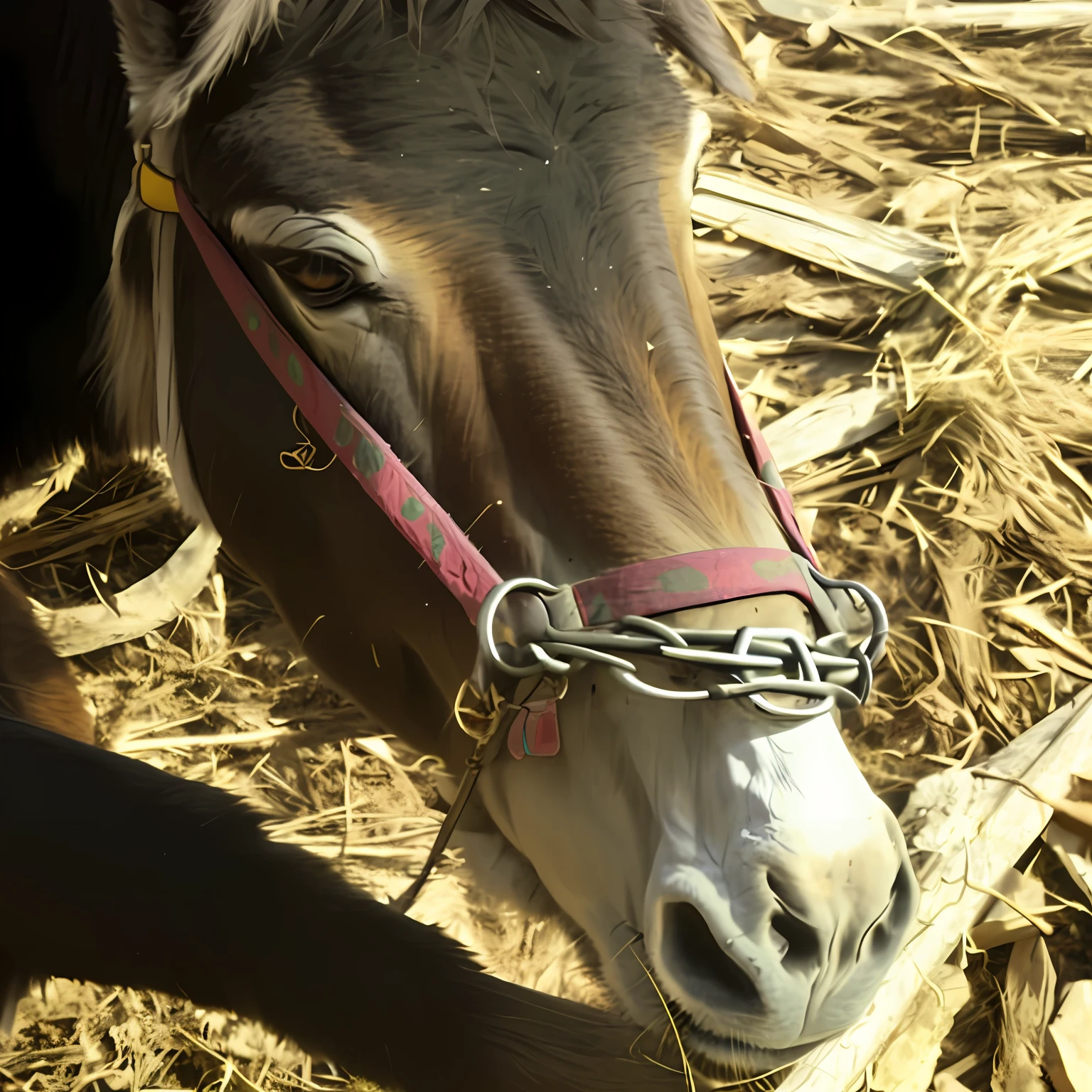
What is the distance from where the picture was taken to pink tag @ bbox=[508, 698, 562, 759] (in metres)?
1.13

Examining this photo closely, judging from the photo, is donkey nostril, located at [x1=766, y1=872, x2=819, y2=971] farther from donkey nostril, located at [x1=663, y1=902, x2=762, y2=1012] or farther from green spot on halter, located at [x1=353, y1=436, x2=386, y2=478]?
green spot on halter, located at [x1=353, y1=436, x2=386, y2=478]

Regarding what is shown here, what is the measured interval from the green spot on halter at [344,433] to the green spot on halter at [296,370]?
9 centimetres

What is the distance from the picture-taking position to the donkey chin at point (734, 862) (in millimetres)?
975

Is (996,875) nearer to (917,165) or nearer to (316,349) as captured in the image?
(316,349)

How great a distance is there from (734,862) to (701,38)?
1.08 meters

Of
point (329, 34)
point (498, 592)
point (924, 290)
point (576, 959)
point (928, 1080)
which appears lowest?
point (928, 1080)

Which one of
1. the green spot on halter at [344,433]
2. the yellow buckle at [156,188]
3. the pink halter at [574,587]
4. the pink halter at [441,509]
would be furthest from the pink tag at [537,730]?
the yellow buckle at [156,188]

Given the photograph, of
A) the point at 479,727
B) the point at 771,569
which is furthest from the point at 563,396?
the point at 479,727

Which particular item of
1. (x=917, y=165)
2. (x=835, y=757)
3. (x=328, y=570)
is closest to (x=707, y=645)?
(x=835, y=757)

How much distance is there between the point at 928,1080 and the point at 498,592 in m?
0.98

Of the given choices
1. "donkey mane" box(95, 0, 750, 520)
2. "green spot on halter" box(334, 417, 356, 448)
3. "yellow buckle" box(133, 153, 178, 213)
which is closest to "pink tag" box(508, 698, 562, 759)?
"green spot on halter" box(334, 417, 356, 448)

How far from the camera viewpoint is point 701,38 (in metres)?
1.35

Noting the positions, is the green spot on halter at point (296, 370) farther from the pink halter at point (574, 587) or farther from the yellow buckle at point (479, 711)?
the yellow buckle at point (479, 711)

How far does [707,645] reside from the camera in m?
1.04
